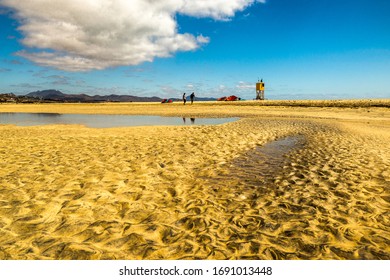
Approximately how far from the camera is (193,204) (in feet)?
22.2

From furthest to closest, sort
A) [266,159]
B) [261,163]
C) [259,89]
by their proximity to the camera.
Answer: [259,89]
[266,159]
[261,163]

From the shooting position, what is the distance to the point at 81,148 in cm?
1305

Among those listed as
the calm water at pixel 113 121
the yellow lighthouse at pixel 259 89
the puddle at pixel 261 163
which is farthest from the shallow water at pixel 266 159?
the yellow lighthouse at pixel 259 89

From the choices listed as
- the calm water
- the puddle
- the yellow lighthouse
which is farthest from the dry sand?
the yellow lighthouse

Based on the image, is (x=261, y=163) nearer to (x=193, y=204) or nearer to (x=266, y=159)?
(x=266, y=159)

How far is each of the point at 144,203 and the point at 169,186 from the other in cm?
141

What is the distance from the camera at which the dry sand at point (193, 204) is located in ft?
15.8

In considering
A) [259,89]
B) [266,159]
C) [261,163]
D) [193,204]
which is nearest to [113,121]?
[266,159]

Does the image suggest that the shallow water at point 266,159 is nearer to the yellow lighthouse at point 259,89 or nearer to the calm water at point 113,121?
the calm water at point 113,121

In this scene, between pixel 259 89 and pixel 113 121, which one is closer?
pixel 113 121

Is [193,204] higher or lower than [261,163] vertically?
lower

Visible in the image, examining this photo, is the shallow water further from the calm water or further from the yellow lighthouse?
the yellow lighthouse
